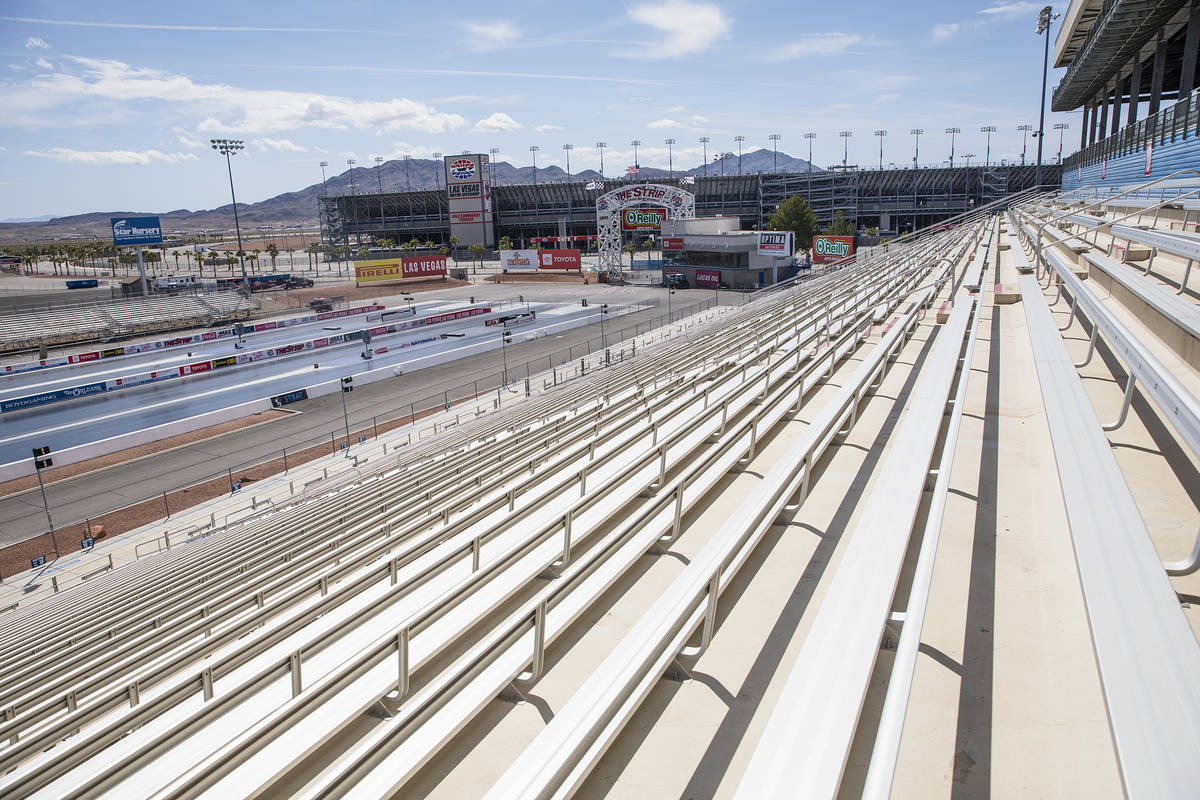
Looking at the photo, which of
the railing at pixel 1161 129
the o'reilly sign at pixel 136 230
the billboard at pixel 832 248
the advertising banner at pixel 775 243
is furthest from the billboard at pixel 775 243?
the o'reilly sign at pixel 136 230

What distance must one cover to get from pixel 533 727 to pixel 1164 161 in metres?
24.3

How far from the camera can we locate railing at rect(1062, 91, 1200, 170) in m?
16.8

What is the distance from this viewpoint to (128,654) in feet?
20.2

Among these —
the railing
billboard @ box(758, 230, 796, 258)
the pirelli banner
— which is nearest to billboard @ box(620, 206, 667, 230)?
billboard @ box(758, 230, 796, 258)

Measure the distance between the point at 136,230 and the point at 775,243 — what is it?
4782 centimetres

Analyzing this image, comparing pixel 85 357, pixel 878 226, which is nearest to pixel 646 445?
pixel 85 357

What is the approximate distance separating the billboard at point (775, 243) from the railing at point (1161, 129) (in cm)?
1941

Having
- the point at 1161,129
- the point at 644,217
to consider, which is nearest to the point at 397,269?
the point at 644,217

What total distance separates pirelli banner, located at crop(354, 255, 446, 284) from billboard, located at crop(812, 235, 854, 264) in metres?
Answer: 33.5

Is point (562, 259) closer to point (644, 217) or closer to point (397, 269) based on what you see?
point (644, 217)

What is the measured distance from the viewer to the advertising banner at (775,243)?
47.8m

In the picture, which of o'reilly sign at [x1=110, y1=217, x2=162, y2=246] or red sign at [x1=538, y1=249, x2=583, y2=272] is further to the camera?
red sign at [x1=538, y1=249, x2=583, y2=272]

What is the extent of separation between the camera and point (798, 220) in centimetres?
6575

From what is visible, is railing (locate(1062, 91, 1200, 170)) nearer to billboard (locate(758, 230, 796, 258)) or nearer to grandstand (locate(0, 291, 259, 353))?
→ billboard (locate(758, 230, 796, 258))
